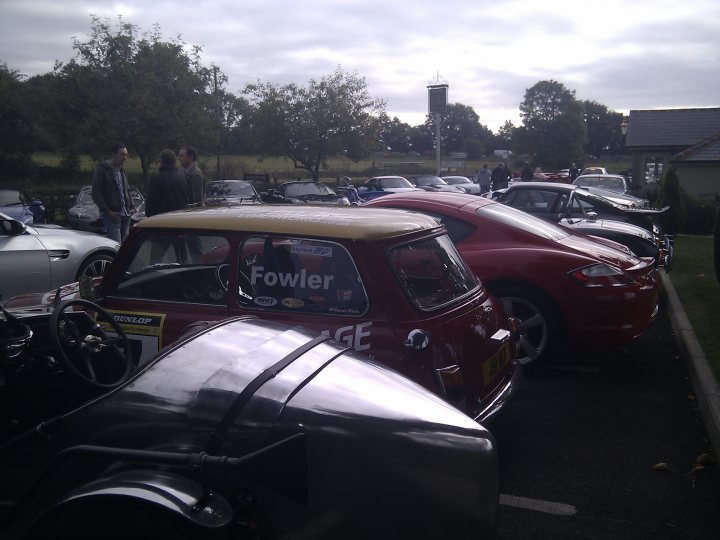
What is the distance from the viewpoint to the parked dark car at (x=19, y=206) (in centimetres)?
1498

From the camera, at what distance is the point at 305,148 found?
30.6 m

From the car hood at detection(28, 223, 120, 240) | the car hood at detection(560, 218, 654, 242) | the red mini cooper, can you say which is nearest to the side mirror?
the car hood at detection(28, 223, 120, 240)

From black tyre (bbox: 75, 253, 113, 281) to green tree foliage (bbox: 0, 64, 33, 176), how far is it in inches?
887

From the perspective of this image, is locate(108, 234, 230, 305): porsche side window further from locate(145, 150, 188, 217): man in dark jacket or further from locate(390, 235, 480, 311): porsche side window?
locate(145, 150, 188, 217): man in dark jacket

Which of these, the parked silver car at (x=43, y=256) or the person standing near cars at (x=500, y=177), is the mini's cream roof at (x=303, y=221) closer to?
the parked silver car at (x=43, y=256)

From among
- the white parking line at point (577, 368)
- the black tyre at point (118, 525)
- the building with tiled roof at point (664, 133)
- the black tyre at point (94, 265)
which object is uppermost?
the building with tiled roof at point (664, 133)

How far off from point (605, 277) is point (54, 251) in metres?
6.33

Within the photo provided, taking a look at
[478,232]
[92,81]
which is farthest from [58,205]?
[478,232]

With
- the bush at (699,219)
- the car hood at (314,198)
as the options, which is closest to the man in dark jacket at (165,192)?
the car hood at (314,198)

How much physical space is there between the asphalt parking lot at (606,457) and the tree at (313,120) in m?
24.9

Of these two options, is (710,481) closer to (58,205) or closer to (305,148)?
(58,205)

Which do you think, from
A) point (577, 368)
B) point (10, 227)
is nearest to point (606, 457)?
point (577, 368)

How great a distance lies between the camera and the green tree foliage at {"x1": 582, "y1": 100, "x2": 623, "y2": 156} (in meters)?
93.9

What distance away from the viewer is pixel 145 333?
4.15 m
